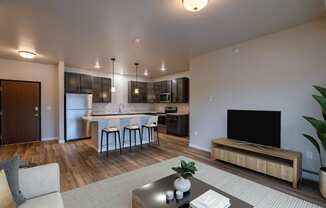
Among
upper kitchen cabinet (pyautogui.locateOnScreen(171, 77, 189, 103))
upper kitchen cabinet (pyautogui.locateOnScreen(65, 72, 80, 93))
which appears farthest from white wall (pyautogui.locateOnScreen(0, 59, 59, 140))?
upper kitchen cabinet (pyautogui.locateOnScreen(171, 77, 189, 103))

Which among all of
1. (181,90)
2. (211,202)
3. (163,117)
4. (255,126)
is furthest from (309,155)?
(163,117)

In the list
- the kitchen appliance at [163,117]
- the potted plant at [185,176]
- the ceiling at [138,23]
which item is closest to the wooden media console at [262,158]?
the potted plant at [185,176]

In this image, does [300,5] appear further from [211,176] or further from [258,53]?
[211,176]

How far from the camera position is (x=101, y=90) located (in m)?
6.83

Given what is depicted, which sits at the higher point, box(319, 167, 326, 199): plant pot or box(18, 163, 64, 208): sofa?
box(18, 163, 64, 208): sofa

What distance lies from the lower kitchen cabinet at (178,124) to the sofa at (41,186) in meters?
5.04

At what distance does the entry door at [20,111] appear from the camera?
16.6ft

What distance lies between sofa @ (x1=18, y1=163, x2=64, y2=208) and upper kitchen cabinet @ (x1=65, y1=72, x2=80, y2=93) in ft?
15.6

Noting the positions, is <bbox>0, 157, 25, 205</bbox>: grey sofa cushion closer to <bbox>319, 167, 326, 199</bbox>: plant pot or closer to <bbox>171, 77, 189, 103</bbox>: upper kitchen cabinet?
<bbox>319, 167, 326, 199</bbox>: plant pot

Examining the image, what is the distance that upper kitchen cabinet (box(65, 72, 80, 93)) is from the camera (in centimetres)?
578

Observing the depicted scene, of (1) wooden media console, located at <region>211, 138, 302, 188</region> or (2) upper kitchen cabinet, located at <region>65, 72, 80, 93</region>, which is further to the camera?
(2) upper kitchen cabinet, located at <region>65, 72, 80, 93</region>

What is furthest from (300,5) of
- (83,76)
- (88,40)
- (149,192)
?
(83,76)

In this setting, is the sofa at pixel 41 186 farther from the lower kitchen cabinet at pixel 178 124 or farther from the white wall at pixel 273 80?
the lower kitchen cabinet at pixel 178 124

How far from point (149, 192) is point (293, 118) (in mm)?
2908
